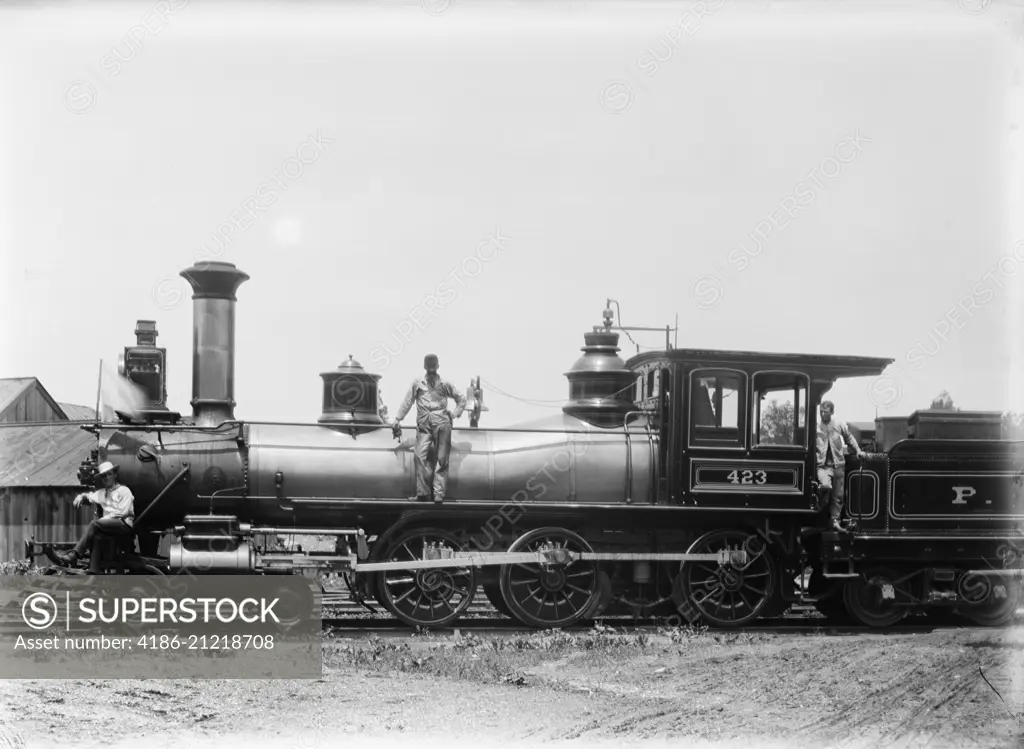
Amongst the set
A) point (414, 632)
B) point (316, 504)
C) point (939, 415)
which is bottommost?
point (414, 632)

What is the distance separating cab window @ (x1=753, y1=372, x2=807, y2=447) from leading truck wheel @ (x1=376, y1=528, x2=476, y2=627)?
3496 mm

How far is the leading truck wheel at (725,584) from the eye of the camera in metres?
12.6

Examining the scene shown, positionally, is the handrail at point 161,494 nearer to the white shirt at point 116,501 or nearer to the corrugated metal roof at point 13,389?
the white shirt at point 116,501

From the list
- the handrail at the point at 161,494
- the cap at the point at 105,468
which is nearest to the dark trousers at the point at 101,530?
the handrail at the point at 161,494

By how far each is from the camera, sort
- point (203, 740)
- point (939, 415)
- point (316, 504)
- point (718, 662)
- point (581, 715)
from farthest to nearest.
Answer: point (939, 415)
point (316, 504)
point (718, 662)
point (581, 715)
point (203, 740)

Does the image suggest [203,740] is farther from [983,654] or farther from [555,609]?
[983,654]

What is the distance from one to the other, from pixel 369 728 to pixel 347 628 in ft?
14.4

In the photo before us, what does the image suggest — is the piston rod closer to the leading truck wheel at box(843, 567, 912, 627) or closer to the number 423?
the number 423

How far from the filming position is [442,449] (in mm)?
12047

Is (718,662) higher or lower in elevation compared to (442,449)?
lower

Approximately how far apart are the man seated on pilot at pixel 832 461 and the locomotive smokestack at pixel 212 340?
644 cm

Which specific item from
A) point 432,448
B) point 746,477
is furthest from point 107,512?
point 746,477

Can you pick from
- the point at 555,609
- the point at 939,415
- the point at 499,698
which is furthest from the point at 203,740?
the point at 939,415

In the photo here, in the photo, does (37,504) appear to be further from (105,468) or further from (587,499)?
(587,499)
